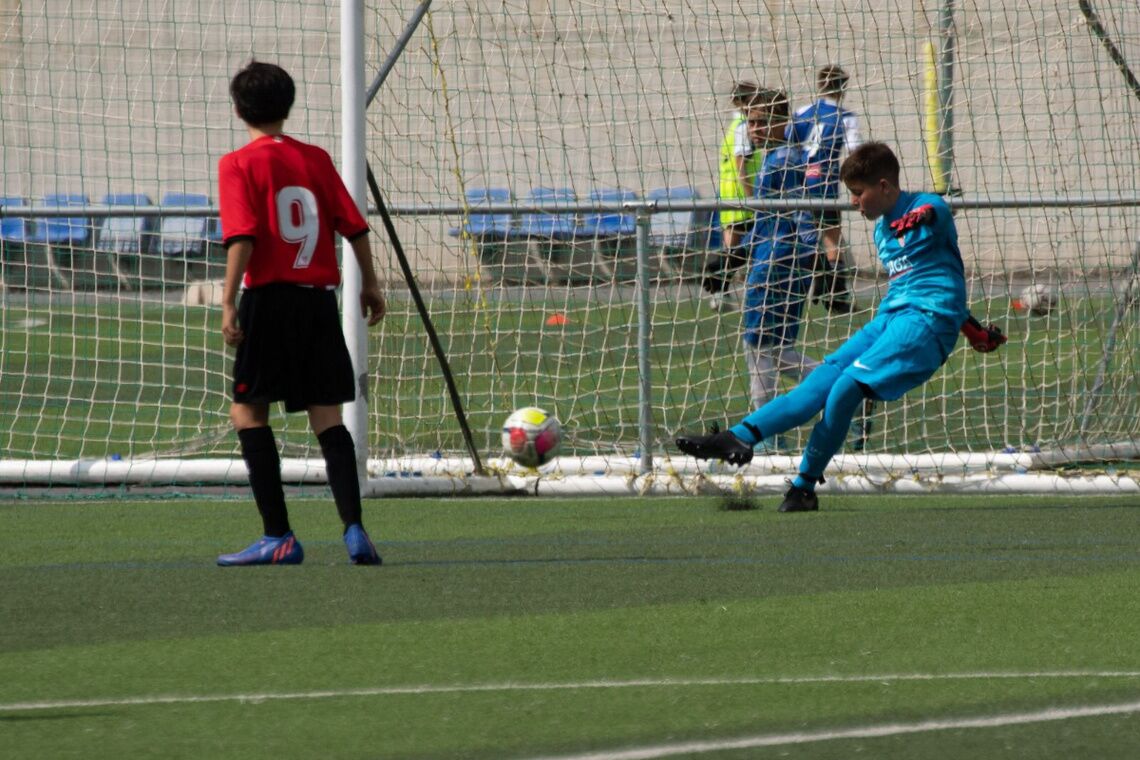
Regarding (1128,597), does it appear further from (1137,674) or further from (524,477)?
(524,477)

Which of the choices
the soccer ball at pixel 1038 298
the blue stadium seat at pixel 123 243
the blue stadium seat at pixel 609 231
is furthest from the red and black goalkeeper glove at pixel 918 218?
the blue stadium seat at pixel 123 243

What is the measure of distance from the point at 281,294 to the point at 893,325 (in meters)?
2.82

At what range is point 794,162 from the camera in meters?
9.55

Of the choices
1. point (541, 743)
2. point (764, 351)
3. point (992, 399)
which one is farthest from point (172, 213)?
point (541, 743)

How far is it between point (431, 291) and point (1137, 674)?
261 inches

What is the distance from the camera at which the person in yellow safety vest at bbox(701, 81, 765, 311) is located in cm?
959

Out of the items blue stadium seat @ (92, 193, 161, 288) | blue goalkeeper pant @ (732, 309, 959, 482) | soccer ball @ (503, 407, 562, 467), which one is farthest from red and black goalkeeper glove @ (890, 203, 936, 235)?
blue stadium seat @ (92, 193, 161, 288)

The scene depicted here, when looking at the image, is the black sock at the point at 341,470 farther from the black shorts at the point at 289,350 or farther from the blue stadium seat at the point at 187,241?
Result: the blue stadium seat at the point at 187,241

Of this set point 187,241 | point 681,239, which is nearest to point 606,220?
point 681,239

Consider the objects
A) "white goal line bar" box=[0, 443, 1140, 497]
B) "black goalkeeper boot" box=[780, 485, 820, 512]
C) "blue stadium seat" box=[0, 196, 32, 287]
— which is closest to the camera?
"black goalkeeper boot" box=[780, 485, 820, 512]

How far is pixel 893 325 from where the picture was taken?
24.8 ft

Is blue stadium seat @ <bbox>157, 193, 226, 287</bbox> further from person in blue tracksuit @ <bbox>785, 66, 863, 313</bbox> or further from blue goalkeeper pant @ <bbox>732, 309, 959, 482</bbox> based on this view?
blue goalkeeper pant @ <bbox>732, 309, 959, 482</bbox>

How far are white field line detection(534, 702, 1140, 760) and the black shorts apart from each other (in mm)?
2664

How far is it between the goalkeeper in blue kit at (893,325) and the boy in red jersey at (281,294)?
1.89 m
